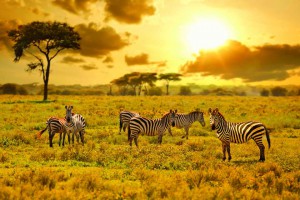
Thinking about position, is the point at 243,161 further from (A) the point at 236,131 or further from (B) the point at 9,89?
(B) the point at 9,89

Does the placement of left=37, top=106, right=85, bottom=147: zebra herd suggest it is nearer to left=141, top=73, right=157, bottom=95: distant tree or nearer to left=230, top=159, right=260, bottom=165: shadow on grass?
left=230, top=159, right=260, bottom=165: shadow on grass

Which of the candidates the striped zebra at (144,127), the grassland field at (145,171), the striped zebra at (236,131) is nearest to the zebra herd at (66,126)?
the grassland field at (145,171)

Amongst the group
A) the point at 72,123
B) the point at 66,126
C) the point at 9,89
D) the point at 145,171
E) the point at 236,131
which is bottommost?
the point at 145,171

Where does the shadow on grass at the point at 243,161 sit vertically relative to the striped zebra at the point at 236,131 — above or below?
below

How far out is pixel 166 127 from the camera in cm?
2125

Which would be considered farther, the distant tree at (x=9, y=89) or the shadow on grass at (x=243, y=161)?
the distant tree at (x=9, y=89)

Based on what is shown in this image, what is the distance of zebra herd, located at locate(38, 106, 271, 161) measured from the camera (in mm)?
17062

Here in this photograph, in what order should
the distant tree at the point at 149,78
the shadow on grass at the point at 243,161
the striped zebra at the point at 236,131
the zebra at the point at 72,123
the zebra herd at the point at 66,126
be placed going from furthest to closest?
the distant tree at the point at 149,78 → the zebra herd at the point at 66,126 → the zebra at the point at 72,123 → the striped zebra at the point at 236,131 → the shadow on grass at the point at 243,161

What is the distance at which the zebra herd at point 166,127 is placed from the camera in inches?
672

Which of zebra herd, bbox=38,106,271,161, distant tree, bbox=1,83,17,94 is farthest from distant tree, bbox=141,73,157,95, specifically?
zebra herd, bbox=38,106,271,161

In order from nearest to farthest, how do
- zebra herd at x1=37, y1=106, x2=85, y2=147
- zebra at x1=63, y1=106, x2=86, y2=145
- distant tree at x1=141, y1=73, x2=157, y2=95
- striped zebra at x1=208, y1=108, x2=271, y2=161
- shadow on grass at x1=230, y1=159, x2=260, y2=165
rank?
shadow on grass at x1=230, y1=159, x2=260, y2=165 < striped zebra at x1=208, y1=108, x2=271, y2=161 < zebra at x1=63, y1=106, x2=86, y2=145 < zebra herd at x1=37, y1=106, x2=85, y2=147 < distant tree at x1=141, y1=73, x2=157, y2=95

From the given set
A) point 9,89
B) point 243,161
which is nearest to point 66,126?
point 243,161

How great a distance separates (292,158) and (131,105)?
34.6 metres

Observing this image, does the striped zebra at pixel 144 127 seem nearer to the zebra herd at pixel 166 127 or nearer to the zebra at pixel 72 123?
the zebra herd at pixel 166 127
